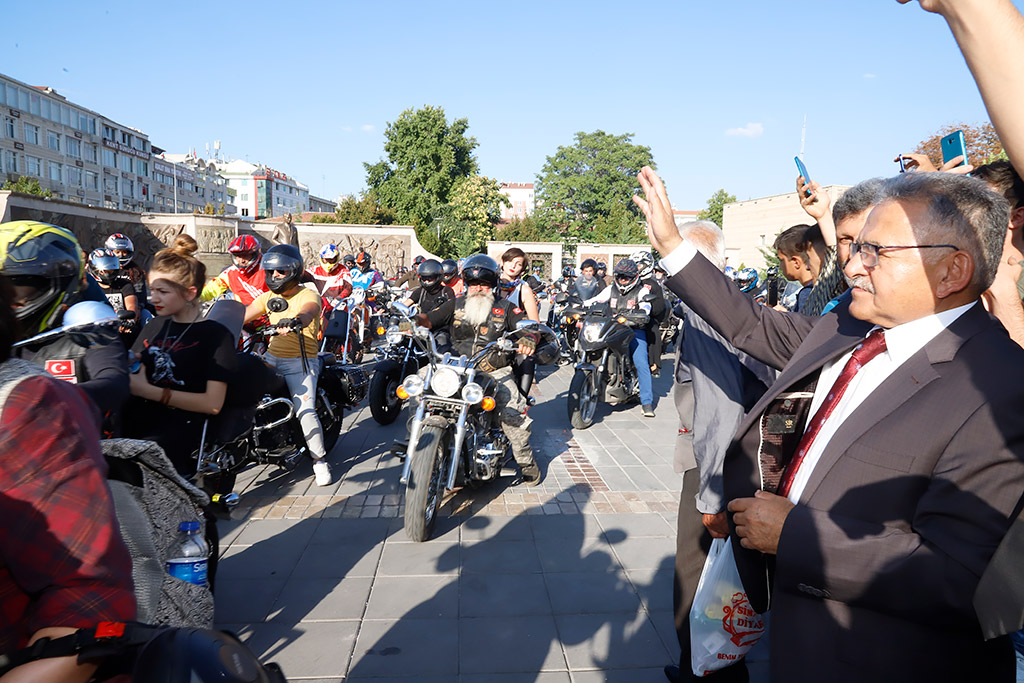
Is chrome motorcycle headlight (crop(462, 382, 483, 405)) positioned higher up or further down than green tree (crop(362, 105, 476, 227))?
further down

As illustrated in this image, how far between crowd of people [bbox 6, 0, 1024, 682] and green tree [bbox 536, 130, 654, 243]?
206 ft

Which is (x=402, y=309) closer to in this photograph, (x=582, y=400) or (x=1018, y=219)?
(x=582, y=400)

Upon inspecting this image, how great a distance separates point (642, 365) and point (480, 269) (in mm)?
3686

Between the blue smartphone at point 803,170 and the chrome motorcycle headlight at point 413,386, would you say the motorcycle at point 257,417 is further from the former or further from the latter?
the blue smartphone at point 803,170

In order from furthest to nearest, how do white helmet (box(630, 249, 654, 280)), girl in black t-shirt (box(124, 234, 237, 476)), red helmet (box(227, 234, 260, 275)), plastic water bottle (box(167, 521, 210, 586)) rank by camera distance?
white helmet (box(630, 249, 654, 280)) → red helmet (box(227, 234, 260, 275)) → girl in black t-shirt (box(124, 234, 237, 476)) → plastic water bottle (box(167, 521, 210, 586))

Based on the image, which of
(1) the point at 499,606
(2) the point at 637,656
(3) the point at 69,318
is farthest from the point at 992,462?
(3) the point at 69,318

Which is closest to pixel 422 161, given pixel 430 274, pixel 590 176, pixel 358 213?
pixel 358 213

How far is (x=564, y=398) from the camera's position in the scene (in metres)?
8.79

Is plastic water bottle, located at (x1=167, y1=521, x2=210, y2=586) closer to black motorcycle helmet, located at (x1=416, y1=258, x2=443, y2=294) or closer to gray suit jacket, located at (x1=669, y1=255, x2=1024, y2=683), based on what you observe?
gray suit jacket, located at (x1=669, y1=255, x2=1024, y2=683)

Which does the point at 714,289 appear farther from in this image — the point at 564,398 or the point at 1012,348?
the point at 564,398

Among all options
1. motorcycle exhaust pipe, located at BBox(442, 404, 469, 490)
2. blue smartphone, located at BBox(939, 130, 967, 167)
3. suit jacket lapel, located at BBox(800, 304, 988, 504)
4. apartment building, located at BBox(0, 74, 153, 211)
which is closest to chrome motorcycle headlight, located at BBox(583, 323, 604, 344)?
motorcycle exhaust pipe, located at BBox(442, 404, 469, 490)

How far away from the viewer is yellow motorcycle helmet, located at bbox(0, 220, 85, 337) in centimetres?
196

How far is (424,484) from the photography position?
3939 mm

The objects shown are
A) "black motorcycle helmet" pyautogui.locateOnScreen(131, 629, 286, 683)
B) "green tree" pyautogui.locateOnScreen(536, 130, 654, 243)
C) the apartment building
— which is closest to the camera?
"black motorcycle helmet" pyautogui.locateOnScreen(131, 629, 286, 683)
